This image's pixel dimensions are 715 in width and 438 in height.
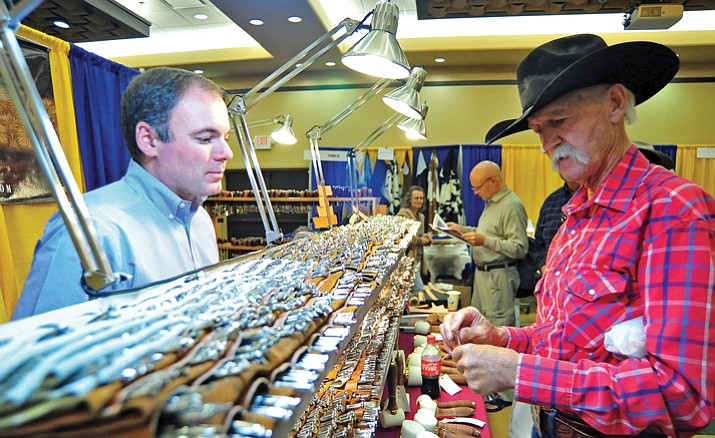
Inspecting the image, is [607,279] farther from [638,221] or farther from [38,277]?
[38,277]

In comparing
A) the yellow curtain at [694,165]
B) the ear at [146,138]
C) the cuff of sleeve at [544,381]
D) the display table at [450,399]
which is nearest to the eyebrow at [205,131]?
the ear at [146,138]

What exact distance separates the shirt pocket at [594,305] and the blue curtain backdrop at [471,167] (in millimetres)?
6668

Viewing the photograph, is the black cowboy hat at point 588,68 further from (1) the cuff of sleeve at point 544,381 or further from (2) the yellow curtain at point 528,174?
(2) the yellow curtain at point 528,174

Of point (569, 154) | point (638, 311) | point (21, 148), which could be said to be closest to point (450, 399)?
point (638, 311)

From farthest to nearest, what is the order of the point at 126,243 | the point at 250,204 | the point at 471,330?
the point at 250,204 → the point at 471,330 → the point at 126,243

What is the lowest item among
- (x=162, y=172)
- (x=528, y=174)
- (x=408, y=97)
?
(x=528, y=174)

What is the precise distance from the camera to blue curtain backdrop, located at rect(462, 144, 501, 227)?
26.1 feet

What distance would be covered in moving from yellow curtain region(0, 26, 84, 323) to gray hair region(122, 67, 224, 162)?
1.51m

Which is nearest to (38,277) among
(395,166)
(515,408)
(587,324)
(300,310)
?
(300,310)


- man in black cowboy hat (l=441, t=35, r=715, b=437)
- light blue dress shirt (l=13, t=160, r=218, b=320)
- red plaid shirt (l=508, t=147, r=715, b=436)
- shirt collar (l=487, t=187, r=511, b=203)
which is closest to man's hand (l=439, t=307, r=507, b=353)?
man in black cowboy hat (l=441, t=35, r=715, b=437)

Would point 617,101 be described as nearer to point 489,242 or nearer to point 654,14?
point 489,242

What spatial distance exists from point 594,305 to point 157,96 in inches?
66.7

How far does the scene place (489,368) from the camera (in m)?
1.37

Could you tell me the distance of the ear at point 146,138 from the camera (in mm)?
1587
